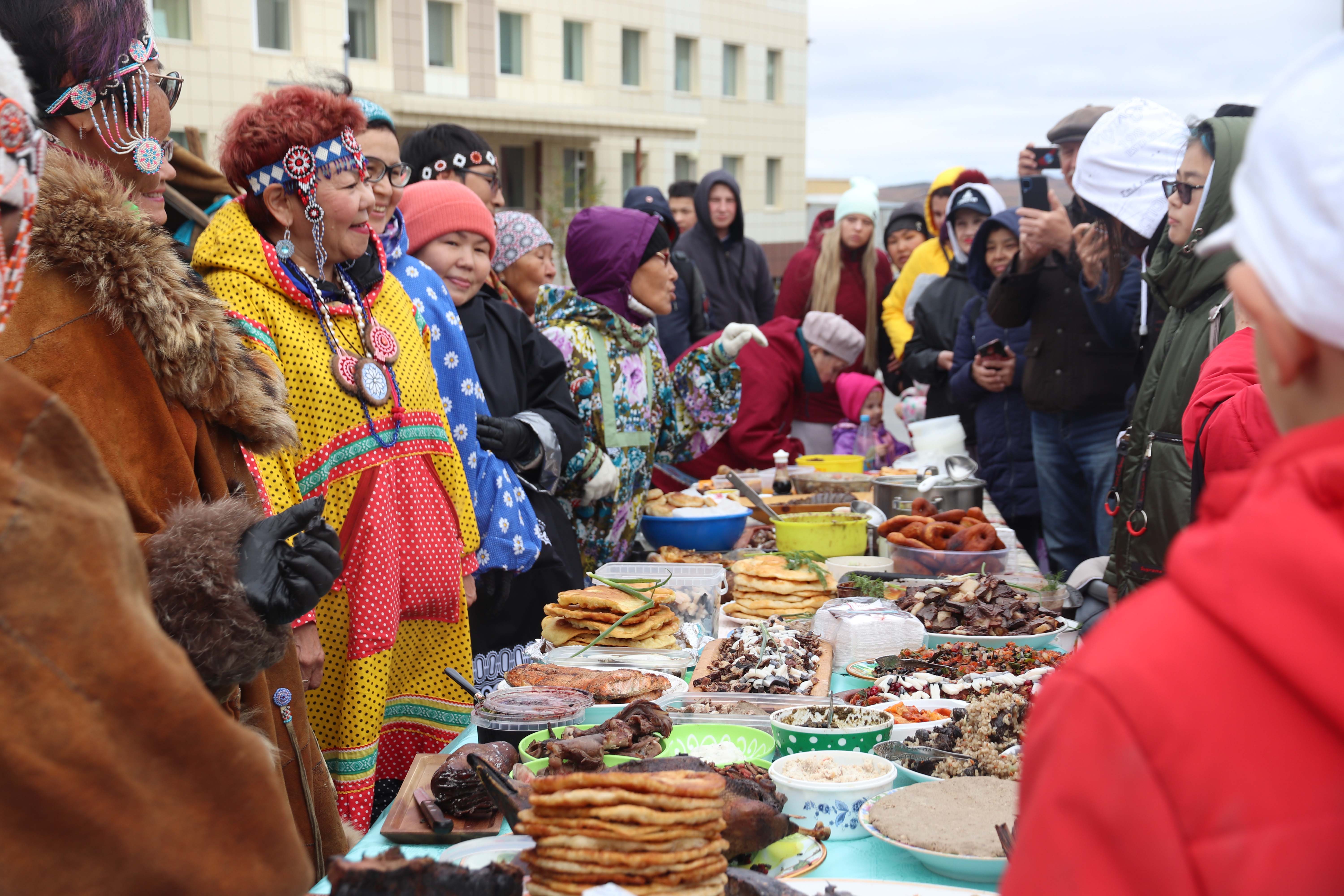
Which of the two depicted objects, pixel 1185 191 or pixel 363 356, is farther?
pixel 1185 191

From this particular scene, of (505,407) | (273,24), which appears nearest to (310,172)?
(505,407)

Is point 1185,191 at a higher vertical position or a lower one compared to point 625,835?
higher

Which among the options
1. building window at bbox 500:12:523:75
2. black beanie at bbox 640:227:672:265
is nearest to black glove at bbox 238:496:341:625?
black beanie at bbox 640:227:672:265

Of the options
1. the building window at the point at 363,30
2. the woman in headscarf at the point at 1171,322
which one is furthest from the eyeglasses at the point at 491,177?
the building window at the point at 363,30

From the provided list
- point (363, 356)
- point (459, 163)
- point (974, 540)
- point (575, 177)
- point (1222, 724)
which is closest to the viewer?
point (1222, 724)

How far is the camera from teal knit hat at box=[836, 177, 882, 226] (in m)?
7.91

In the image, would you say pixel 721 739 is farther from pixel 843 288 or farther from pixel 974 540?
pixel 843 288

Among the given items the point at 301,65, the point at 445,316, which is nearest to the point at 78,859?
the point at 445,316

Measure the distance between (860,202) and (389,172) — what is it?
17.1ft

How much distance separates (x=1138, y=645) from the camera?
0.75m

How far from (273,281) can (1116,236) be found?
3.30m

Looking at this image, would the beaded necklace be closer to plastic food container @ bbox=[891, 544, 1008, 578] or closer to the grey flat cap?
plastic food container @ bbox=[891, 544, 1008, 578]

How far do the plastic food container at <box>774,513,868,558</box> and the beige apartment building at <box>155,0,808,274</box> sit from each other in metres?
13.1

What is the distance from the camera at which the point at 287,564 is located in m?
1.65
